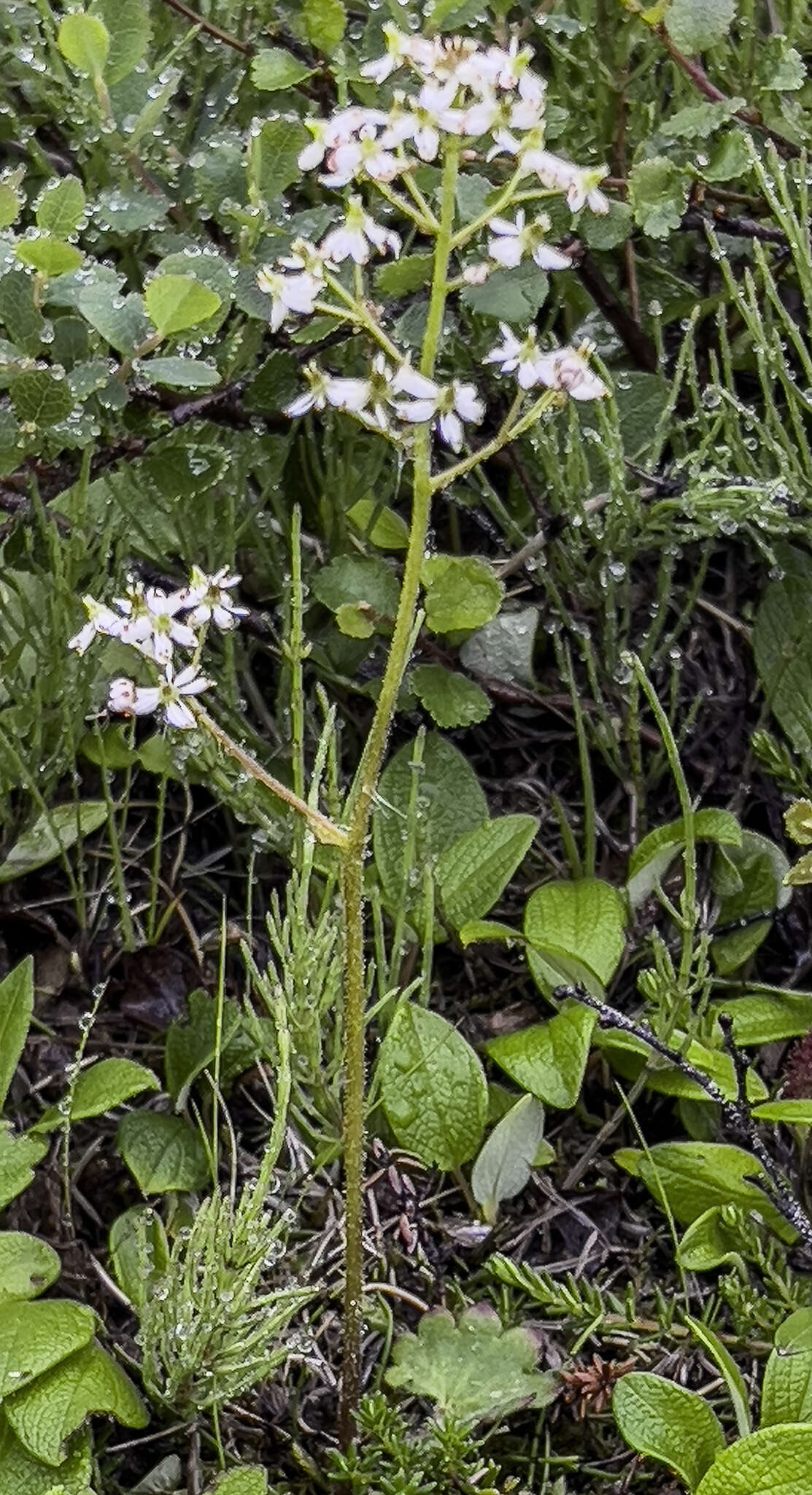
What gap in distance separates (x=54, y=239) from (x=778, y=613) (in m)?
1.00

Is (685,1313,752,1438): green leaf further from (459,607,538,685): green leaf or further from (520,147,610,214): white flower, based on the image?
Answer: (520,147,610,214): white flower

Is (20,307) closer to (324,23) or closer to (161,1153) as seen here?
(324,23)

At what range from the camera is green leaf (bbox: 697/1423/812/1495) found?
1212 mm

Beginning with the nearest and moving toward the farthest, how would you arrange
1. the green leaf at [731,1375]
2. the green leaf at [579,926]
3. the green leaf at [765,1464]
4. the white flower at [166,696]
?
the white flower at [166,696] → the green leaf at [765,1464] → the green leaf at [731,1375] → the green leaf at [579,926]

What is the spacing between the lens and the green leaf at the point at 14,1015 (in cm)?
153

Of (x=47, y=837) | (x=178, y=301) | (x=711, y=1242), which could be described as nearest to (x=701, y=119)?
(x=178, y=301)

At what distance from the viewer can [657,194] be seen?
67.7 inches

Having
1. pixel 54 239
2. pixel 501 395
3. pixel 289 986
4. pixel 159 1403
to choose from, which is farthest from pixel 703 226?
pixel 159 1403

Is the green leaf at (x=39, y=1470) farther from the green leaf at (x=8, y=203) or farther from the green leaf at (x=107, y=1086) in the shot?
the green leaf at (x=8, y=203)

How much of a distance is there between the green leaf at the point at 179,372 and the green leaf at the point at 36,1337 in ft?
3.03

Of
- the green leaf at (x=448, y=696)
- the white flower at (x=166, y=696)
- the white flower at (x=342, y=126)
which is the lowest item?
the green leaf at (x=448, y=696)

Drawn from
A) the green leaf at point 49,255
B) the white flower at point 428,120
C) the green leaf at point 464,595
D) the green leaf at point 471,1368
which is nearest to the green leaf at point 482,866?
the green leaf at point 464,595

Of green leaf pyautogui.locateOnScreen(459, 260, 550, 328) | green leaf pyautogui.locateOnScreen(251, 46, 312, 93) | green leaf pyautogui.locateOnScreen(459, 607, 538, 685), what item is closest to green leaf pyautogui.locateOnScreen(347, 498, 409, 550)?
green leaf pyautogui.locateOnScreen(459, 607, 538, 685)

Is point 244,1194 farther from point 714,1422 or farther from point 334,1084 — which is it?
point 714,1422
